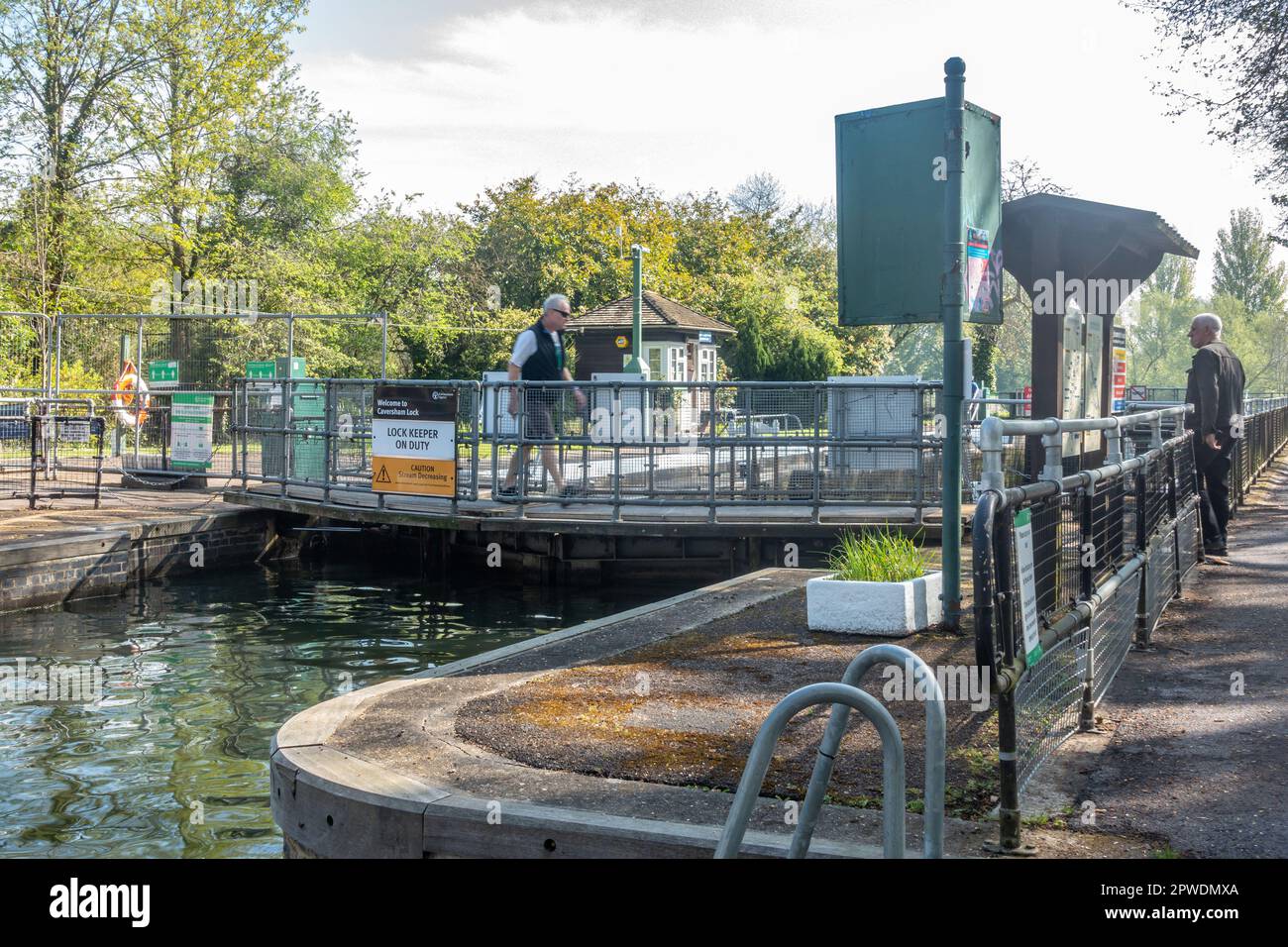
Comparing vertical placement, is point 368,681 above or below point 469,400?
below

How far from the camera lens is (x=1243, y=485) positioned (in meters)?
19.2

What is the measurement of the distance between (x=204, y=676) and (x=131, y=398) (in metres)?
16.7

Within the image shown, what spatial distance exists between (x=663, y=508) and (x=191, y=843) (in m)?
9.08

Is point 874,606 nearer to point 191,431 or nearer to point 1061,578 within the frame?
point 1061,578

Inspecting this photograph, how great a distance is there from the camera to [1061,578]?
5719 mm

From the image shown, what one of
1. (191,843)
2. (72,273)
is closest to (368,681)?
(191,843)

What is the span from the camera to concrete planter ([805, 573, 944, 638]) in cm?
817

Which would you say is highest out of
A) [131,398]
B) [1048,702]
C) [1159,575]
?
[131,398]

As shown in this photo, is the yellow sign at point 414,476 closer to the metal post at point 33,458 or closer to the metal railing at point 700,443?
the metal railing at point 700,443

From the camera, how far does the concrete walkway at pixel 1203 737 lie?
4.64 meters

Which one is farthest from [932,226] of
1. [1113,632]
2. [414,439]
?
[414,439]

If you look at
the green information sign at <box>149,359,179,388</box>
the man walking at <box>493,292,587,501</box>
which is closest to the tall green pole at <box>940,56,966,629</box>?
the man walking at <box>493,292,587,501</box>
